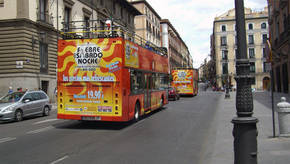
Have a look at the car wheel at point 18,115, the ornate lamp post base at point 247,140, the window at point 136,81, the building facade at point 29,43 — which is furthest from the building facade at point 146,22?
the ornate lamp post base at point 247,140

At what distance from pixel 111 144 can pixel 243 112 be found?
4703 millimetres

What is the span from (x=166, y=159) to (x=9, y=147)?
14.3 ft

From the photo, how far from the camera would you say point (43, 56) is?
2625 cm

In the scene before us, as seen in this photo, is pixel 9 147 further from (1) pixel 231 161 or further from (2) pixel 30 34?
(2) pixel 30 34

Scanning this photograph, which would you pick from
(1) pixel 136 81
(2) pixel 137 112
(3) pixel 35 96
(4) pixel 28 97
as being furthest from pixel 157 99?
(4) pixel 28 97

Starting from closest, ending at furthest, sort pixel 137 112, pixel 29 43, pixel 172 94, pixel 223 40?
pixel 137 112, pixel 29 43, pixel 172 94, pixel 223 40

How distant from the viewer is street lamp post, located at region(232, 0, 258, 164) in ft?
13.1

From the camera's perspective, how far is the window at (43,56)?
1014 inches

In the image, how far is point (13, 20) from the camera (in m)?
23.4

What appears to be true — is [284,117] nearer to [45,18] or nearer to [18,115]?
[18,115]

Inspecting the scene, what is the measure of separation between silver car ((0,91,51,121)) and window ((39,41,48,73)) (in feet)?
34.1

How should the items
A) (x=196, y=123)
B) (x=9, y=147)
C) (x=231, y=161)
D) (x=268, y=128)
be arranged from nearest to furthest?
(x=231, y=161), (x=9, y=147), (x=268, y=128), (x=196, y=123)

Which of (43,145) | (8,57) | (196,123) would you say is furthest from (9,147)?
Result: (8,57)

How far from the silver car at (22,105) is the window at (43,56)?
1040 cm
